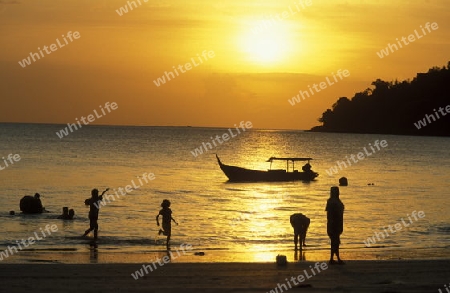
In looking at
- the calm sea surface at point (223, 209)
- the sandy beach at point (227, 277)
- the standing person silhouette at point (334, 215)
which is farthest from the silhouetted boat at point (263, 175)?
the standing person silhouette at point (334, 215)

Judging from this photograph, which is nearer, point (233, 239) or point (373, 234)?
point (233, 239)

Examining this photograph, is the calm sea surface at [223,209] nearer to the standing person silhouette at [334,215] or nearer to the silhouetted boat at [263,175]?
the silhouetted boat at [263,175]

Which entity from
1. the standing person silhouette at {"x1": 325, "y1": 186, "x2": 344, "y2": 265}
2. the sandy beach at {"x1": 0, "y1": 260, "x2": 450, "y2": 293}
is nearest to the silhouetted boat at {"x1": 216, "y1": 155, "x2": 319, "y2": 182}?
the sandy beach at {"x1": 0, "y1": 260, "x2": 450, "y2": 293}

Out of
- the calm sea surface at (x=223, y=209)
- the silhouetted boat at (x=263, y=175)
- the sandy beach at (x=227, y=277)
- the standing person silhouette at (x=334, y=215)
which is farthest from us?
the silhouetted boat at (x=263, y=175)

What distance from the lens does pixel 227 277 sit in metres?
17.0

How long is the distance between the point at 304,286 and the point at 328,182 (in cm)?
6401

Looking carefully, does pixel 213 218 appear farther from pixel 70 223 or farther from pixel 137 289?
pixel 137 289

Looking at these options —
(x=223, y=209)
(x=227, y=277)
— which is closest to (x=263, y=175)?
(x=223, y=209)

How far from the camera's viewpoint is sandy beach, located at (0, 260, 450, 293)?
1517cm

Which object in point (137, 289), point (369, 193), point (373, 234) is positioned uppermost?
point (369, 193)

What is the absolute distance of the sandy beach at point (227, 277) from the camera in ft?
49.8

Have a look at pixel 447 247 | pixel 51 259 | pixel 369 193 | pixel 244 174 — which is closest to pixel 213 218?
pixel 447 247

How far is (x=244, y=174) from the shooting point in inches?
2911

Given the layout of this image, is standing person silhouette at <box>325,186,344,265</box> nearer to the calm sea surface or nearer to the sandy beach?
the sandy beach
